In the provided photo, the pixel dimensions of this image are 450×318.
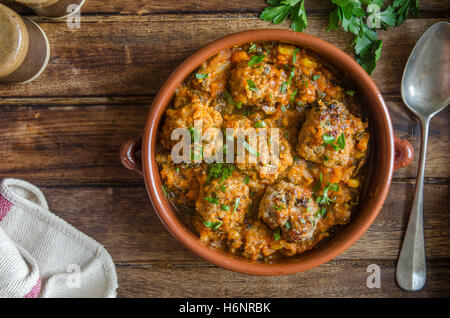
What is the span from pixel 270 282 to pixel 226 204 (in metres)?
0.97

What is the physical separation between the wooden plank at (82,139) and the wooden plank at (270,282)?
74 cm

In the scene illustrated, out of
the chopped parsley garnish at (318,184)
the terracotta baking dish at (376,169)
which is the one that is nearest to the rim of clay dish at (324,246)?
the terracotta baking dish at (376,169)

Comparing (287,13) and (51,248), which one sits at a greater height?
(287,13)

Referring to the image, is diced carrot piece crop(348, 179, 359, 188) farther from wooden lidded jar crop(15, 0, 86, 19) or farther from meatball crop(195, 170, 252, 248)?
wooden lidded jar crop(15, 0, 86, 19)

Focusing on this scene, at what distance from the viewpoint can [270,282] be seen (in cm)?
300

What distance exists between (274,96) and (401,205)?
137 cm

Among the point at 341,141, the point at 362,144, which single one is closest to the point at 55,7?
the point at 341,141

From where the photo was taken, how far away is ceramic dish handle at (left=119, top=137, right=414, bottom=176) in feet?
8.29

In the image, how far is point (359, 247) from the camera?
297 centimetres

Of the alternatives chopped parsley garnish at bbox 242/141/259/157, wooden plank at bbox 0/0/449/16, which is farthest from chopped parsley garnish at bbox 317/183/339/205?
wooden plank at bbox 0/0/449/16

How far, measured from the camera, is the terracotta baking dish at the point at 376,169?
2.38m

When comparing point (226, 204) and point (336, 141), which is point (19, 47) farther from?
point (336, 141)
